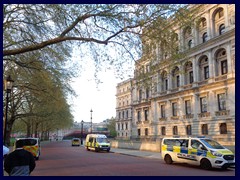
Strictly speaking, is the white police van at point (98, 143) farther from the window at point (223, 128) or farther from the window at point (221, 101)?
the window at point (221, 101)

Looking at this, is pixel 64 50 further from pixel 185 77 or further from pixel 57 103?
pixel 185 77

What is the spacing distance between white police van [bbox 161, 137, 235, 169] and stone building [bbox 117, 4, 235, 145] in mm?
15965

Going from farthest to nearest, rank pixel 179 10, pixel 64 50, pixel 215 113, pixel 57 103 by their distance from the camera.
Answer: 1. pixel 215 113
2. pixel 57 103
3. pixel 64 50
4. pixel 179 10

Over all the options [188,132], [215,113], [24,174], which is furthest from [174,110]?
[24,174]

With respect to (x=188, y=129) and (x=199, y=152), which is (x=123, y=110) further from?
(x=199, y=152)

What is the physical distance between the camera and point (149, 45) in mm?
16375

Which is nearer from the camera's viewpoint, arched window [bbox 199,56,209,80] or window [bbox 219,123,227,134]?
window [bbox 219,123,227,134]

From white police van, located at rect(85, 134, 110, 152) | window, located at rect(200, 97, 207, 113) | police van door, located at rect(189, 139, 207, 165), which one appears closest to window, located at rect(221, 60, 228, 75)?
window, located at rect(200, 97, 207, 113)

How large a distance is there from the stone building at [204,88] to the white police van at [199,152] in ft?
52.4

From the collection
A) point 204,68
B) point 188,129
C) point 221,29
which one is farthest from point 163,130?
point 221,29

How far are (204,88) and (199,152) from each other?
29991mm

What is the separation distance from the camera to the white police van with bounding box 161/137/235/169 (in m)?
14.9

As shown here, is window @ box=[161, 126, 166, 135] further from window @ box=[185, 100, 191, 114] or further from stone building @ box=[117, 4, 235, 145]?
window @ box=[185, 100, 191, 114]

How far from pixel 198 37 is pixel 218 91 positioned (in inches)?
425
